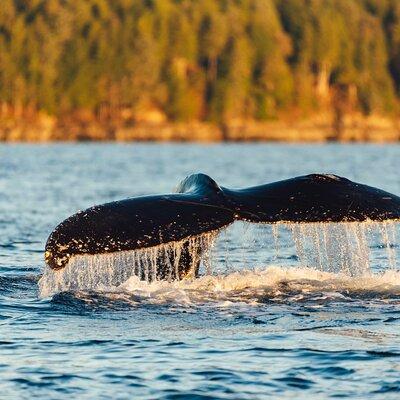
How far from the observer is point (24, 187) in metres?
35.4

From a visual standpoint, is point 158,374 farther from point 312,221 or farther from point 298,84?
point 298,84

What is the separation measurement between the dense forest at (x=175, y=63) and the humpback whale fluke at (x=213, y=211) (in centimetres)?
11659

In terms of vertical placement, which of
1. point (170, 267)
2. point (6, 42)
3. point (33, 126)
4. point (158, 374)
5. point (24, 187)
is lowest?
point (158, 374)

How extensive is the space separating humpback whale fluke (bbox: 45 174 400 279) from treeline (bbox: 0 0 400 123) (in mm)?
116573

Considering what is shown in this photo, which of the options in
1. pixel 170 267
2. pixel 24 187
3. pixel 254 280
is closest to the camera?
pixel 170 267

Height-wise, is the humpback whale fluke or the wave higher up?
the humpback whale fluke

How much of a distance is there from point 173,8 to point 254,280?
131 m

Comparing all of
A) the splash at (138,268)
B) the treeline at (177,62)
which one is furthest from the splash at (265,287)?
the treeline at (177,62)

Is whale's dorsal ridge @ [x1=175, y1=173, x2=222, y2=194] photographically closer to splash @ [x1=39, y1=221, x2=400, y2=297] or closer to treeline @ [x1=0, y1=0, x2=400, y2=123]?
splash @ [x1=39, y1=221, x2=400, y2=297]

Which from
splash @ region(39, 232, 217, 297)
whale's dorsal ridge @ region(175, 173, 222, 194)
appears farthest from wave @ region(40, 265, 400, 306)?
whale's dorsal ridge @ region(175, 173, 222, 194)

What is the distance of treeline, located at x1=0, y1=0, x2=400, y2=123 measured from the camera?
434 feet

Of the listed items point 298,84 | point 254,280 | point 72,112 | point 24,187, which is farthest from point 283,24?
point 254,280

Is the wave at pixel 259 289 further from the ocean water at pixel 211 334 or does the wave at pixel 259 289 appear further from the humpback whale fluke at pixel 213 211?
the humpback whale fluke at pixel 213 211

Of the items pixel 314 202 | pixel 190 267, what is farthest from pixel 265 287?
pixel 314 202
